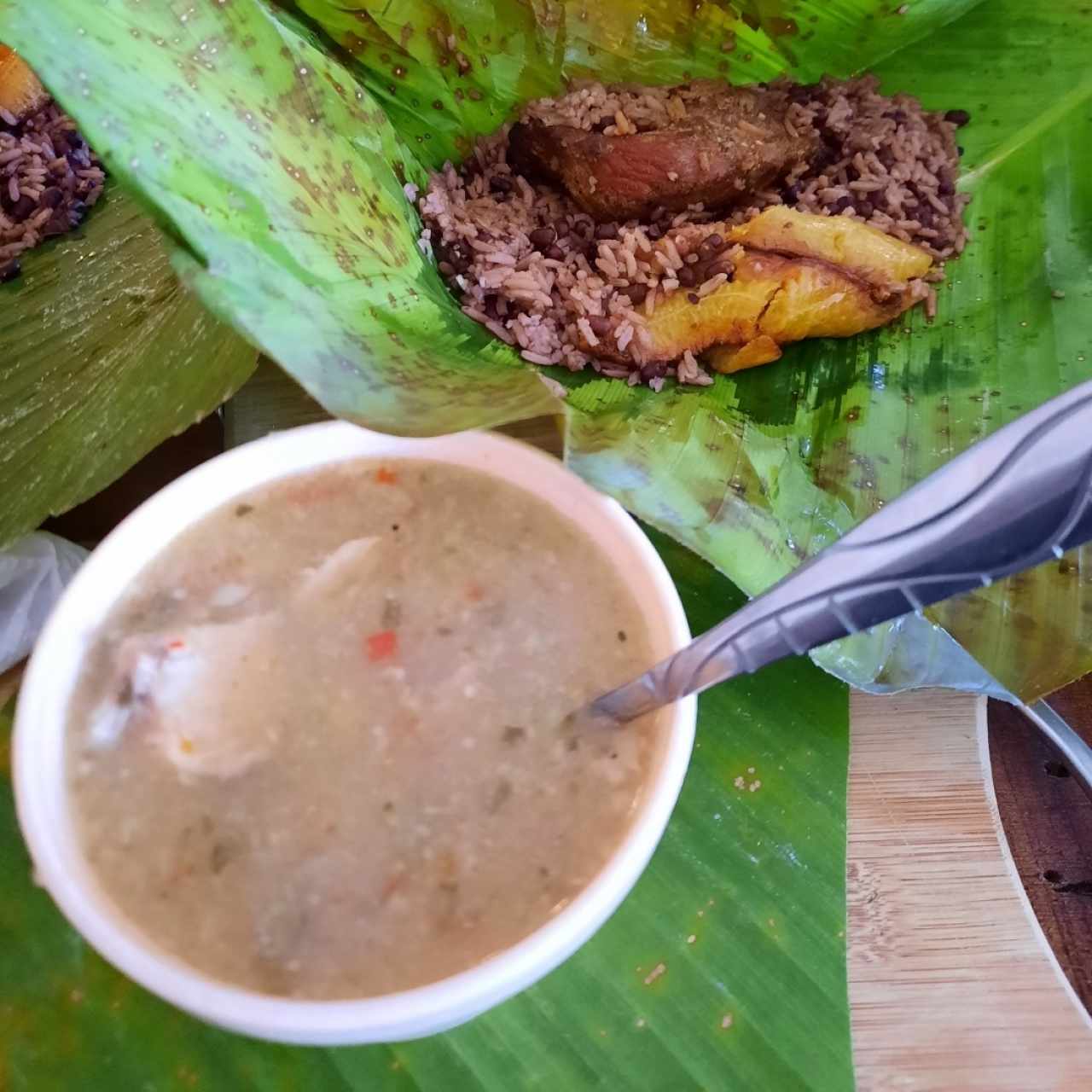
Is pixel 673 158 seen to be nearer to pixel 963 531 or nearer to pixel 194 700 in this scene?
pixel 963 531

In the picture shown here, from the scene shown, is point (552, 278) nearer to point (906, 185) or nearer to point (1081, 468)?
point (906, 185)

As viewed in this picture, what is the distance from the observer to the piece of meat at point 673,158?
52.2 inches

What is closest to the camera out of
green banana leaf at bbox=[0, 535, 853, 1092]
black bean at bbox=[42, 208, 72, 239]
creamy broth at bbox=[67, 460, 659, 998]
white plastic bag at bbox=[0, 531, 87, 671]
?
creamy broth at bbox=[67, 460, 659, 998]

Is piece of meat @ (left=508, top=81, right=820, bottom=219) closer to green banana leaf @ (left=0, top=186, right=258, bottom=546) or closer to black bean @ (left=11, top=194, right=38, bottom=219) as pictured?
green banana leaf @ (left=0, top=186, right=258, bottom=546)

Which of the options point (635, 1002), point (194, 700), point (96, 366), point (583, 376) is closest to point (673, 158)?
point (583, 376)

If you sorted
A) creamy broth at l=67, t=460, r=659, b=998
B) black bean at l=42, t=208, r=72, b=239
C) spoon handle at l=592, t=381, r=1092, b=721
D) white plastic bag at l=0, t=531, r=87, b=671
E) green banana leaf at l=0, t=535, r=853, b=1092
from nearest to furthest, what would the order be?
spoon handle at l=592, t=381, r=1092, b=721 < creamy broth at l=67, t=460, r=659, b=998 < green banana leaf at l=0, t=535, r=853, b=1092 < white plastic bag at l=0, t=531, r=87, b=671 < black bean at l=42, t=208, r=72, b=239

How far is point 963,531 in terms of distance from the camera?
677mm

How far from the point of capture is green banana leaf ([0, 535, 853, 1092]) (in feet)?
3.02

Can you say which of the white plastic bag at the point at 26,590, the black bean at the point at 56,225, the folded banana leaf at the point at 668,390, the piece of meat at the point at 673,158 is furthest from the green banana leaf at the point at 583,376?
the white plastic bag at the point at 26,590

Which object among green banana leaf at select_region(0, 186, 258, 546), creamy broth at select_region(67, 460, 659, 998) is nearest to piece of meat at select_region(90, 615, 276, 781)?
creamy broth at select_region(67, 460, 659, 998)

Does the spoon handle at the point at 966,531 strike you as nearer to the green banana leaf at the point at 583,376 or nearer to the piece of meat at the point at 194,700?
the green banana leaf at the point at 583,376

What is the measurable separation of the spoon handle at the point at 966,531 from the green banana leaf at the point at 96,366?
0.76 meters

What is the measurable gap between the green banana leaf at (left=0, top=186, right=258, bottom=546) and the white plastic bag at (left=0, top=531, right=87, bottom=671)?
0.07m

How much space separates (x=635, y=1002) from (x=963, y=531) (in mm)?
589
